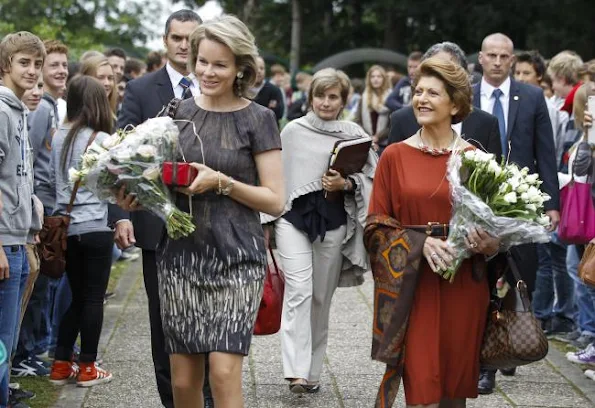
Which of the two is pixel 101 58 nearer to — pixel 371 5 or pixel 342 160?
pixel 342 160

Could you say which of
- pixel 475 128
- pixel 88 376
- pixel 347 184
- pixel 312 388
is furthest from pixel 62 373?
pixel 475 128

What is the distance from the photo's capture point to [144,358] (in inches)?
351

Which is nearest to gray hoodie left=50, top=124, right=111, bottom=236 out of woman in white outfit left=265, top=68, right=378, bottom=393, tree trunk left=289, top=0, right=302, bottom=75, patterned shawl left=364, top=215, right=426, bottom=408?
woman in white outfit left=265, top=68, right=378, bottom=393

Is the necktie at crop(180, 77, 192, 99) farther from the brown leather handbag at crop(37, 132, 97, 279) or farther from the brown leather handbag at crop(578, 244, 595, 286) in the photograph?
the brown leather handbag at crop(578, 244, 595, 286)

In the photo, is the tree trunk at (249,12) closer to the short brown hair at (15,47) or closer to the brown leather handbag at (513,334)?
the short brown hair at (15,47)

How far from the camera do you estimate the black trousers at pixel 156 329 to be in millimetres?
6250

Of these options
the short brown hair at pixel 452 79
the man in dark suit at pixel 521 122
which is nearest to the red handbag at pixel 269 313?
the short brown hair at pixel 452 79

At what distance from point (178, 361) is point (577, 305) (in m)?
5.79

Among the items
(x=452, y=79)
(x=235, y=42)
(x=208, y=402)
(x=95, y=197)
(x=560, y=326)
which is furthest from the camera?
(x=560, y=326)

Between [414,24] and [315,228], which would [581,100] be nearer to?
[315,228]

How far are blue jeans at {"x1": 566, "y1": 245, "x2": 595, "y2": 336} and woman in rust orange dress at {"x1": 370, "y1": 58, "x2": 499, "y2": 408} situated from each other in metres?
3.90

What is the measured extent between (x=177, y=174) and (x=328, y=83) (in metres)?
3.30

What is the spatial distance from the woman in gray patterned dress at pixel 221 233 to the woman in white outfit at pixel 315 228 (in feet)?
8.26

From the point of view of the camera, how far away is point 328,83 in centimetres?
811
